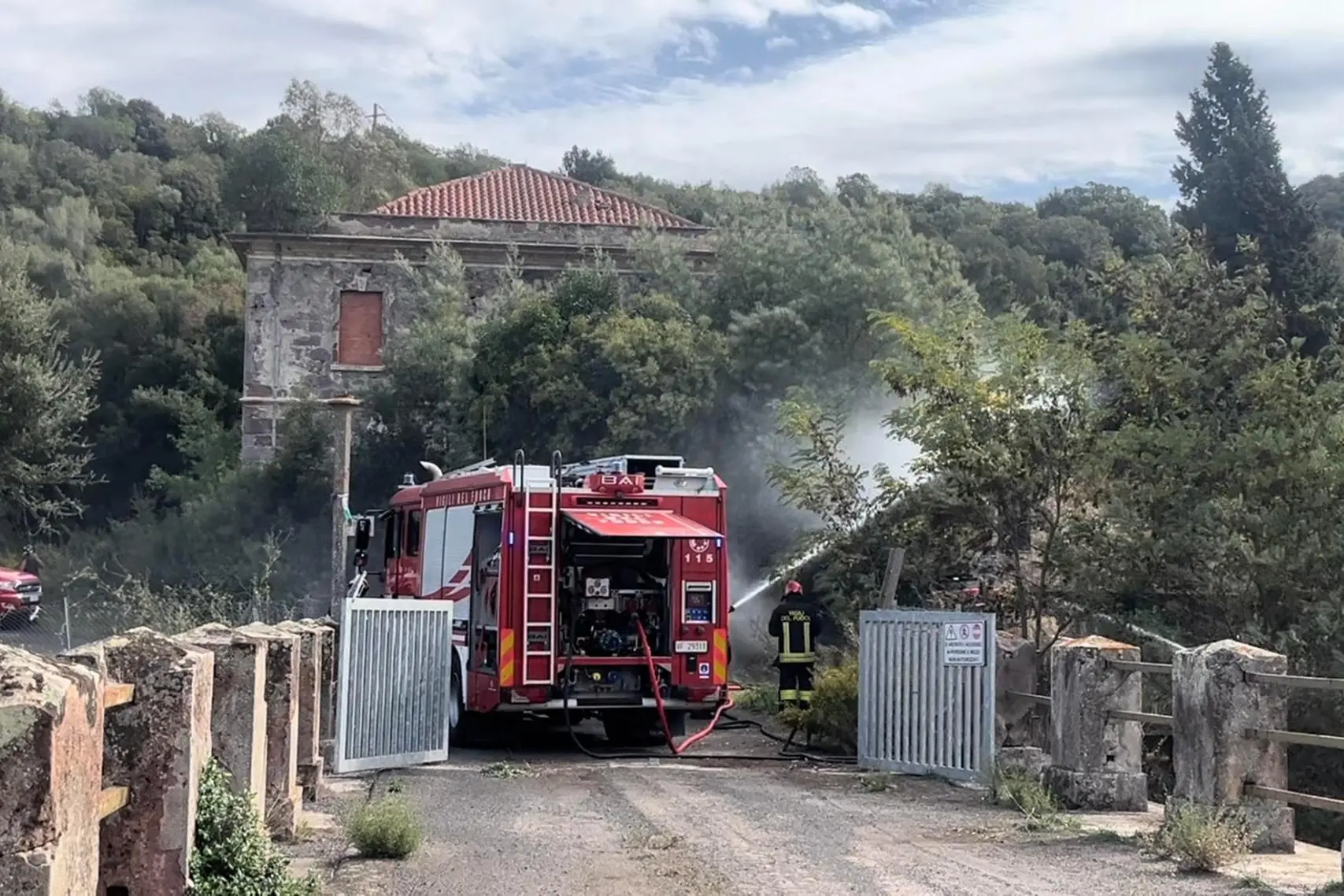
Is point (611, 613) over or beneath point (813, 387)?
beneath

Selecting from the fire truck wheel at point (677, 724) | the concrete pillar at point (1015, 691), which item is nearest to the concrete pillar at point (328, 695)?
the fire truck wheel at point (677, 724)

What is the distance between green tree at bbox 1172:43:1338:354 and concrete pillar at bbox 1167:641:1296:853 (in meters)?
27.9

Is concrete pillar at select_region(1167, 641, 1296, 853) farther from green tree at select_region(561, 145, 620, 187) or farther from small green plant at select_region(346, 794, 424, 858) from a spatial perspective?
green tree at select_region(561, 145, 620, 187)

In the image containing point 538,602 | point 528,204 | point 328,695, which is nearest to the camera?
point 328,695

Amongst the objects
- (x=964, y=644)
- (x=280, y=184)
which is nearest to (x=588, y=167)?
(x=280, y=184)

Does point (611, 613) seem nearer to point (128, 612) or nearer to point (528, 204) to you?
point (128, 612)

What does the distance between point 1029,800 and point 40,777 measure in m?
7.91

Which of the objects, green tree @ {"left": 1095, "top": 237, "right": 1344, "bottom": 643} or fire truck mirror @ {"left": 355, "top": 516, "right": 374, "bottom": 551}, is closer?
green tree @ {"left": 1095, "top": 237, "right": 1344, "bottom": 643}

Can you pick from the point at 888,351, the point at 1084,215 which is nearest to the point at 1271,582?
the point at 888,351

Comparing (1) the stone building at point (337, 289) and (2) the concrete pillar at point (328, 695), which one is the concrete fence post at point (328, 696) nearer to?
(2) the concrete pillar at point (328, 695)

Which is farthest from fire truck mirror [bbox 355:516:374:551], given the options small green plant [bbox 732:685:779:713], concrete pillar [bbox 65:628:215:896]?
Answer: concrete pillar [bbox 65:628:215:896]

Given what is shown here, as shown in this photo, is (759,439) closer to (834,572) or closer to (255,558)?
(834,572)

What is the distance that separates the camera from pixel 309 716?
1117 cm

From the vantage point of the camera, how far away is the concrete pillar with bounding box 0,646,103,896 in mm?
4133
